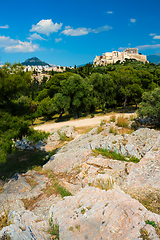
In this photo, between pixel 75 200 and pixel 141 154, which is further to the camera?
pixel 141 154

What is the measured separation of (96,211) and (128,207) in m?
1.05

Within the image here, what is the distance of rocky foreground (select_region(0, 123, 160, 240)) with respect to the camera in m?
4.11

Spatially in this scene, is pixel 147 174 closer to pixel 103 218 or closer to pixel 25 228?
pixel 103 218

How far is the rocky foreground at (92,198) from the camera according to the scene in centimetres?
411

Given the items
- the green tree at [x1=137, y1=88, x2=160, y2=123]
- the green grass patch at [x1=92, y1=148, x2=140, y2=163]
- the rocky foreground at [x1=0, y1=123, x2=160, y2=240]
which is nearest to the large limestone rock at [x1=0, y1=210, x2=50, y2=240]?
the rocky foreground at [x1=0, y1=123, x2=160, y2=240]

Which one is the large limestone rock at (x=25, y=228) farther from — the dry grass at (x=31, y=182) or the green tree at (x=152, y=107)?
the green tree at (x=152, y=107)

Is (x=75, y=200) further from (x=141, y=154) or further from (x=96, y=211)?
(x=141, y=154)

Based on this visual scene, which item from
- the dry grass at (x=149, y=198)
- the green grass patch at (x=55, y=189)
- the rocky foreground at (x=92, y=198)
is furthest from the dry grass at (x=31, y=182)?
the dry grass at (x=149, y=198)

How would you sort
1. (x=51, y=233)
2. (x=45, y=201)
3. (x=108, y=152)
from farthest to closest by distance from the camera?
(x=108, y=152)
(x=45, y=201)
(x=51, y=233)

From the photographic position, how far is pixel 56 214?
5016 mm

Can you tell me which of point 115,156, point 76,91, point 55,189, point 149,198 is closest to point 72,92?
point 76,91

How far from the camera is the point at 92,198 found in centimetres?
549

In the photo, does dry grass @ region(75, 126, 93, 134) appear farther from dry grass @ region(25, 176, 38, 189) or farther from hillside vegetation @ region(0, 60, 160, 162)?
dry grass @ region(25, 176, 38, 189)

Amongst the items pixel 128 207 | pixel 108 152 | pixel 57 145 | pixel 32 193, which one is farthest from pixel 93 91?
pixel 128 207
